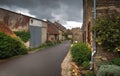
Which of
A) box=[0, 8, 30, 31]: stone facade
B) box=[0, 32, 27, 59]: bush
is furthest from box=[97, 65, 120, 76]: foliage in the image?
box=[0, 8, 30, 31]: stone facade

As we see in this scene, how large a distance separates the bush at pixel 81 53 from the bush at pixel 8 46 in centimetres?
709

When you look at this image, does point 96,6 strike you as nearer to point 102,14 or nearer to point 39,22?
point 102,14

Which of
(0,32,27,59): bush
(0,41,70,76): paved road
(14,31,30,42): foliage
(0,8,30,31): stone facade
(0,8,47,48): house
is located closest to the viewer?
(0,41,70,76): paved road

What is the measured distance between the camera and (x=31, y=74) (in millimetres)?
12461

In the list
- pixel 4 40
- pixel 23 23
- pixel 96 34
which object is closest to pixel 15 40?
pixel 4 40

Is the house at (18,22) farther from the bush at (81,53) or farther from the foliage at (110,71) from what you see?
the foliage at (110,71)

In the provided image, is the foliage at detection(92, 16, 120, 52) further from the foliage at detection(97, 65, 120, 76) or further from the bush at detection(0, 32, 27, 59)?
the bush at detection(0, 32, 27, 59)

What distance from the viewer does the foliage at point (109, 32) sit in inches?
485

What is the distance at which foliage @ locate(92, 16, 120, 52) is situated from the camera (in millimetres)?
12320

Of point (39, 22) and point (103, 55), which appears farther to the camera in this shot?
point (39, 22)

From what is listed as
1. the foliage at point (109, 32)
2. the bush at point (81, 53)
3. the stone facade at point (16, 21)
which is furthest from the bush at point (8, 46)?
the foliage at point (109, 32)

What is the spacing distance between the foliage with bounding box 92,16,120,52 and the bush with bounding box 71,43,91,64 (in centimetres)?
262

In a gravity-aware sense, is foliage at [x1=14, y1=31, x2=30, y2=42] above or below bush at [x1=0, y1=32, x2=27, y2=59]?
above

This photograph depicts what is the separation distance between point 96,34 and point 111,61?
1.83 metres
